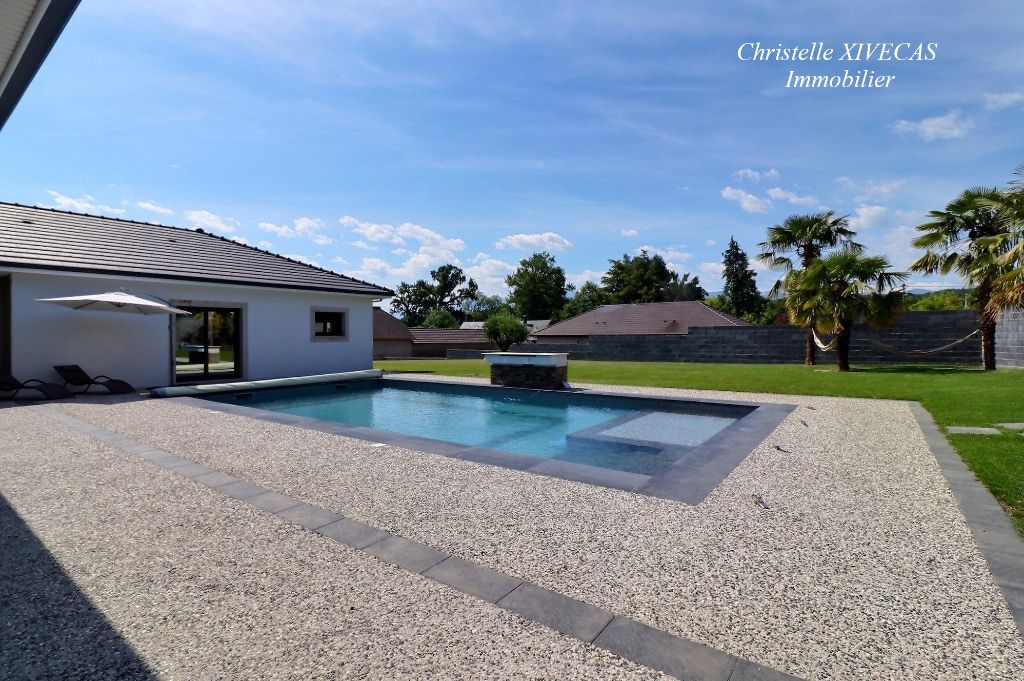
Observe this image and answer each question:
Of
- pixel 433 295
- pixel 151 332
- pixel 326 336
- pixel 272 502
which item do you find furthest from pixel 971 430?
pixel 433 295

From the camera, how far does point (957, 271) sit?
17.0 meters

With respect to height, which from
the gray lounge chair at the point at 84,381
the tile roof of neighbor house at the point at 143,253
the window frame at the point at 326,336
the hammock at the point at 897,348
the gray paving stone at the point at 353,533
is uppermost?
the tile roof of neighbor house at the point at 143,253

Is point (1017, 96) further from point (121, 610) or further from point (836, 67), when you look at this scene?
point (121, 610)

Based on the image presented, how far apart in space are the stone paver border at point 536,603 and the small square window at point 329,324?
538 inches

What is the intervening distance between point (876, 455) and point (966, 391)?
774 centimetres

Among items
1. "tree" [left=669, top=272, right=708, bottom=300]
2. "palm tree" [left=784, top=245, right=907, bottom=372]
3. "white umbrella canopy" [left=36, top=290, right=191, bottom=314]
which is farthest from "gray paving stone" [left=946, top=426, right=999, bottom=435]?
"tree" [left=669, top=272, right=708, bottom=300]

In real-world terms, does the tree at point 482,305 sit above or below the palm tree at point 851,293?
above

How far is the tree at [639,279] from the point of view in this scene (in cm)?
6888

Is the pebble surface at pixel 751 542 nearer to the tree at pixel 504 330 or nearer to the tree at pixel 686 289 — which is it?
the tree at pixel 504 330

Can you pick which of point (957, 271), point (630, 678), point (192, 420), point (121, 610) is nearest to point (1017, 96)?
point (957, 271)

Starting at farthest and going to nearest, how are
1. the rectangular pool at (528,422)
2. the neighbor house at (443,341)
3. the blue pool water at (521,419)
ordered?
the neighbor house at (443,341)
the blue pool water at (521,419)
the rectangular pool at (528,422)

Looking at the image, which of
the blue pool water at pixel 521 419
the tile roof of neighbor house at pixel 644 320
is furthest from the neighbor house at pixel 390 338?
the blue pool water at pixel 521 419

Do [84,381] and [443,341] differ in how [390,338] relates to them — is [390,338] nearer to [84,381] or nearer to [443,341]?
[443,341]

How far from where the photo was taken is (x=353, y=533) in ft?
11.9
